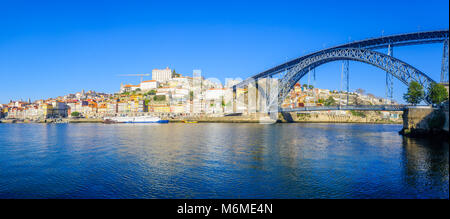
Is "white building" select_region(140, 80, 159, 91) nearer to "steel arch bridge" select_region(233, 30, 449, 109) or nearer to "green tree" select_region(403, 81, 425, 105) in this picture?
"steel arch bridge" select_region(233, 30, 449, 109)

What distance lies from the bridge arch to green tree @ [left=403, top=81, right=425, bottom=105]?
1.18m

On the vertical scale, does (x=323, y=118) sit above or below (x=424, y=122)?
below

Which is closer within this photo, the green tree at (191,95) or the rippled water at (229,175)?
the rippled water at (229,175)

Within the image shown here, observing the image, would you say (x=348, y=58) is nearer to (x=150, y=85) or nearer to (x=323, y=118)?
(x=323, y=118)

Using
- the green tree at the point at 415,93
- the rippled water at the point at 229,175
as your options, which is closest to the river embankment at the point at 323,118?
the green tree at the point at 415,93

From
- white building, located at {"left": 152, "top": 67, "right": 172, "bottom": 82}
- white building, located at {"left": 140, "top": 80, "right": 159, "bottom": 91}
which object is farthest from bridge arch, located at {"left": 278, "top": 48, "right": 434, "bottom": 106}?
white building, located at {"left": 152, "top": 67, "right": 172, "bottom": 82}

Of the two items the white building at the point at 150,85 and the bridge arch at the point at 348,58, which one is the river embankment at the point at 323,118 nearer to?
the bridge arch at the point at 348,58

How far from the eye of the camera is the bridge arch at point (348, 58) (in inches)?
985

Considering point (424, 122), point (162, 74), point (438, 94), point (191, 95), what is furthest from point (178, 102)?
point (424, 122)

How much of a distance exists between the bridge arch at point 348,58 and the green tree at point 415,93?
3.88 feet

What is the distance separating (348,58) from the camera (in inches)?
1236

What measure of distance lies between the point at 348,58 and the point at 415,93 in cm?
1023

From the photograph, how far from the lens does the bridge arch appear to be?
985 inches
